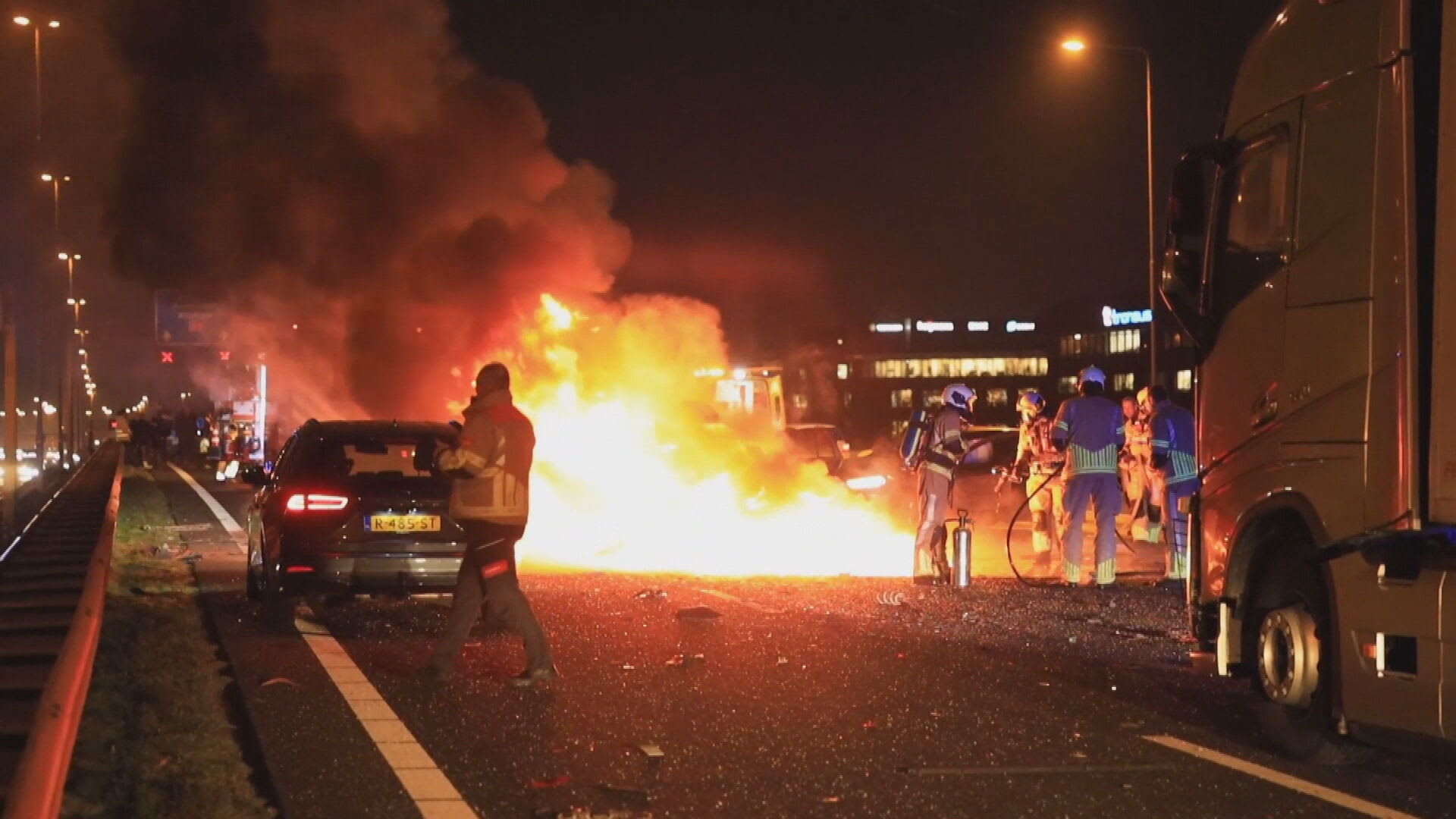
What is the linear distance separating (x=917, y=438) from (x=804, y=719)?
20.3 feet

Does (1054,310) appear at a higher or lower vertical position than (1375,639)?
higher

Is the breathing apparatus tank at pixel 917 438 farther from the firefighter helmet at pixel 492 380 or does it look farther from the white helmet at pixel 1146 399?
the firefighter helmet at pixel 492 380

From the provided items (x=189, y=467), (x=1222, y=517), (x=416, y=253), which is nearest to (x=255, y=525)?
(x=1222, y=517)

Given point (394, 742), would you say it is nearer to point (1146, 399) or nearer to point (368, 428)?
point (368, 428)

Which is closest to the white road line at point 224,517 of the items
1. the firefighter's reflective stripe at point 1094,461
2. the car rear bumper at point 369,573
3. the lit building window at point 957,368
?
the car rear bumper at point 369,573

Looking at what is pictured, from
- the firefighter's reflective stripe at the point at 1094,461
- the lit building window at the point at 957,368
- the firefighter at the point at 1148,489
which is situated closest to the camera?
the firefighter's reflective stripe at the point at 1094,461

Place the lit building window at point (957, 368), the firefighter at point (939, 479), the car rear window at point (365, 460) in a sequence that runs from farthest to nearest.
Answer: the lit building window at point (957, 368), the firefighter at point (939, 479), the car rear window at point (365, 460)

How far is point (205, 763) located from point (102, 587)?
11.1ft

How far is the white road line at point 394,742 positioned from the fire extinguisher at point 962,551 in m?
5.31

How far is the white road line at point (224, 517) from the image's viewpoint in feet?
64.6

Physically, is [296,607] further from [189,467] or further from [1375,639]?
[189,467]

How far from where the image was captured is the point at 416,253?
2994cm

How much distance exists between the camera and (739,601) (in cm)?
1291

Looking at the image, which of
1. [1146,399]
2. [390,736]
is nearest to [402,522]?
[390,736]
